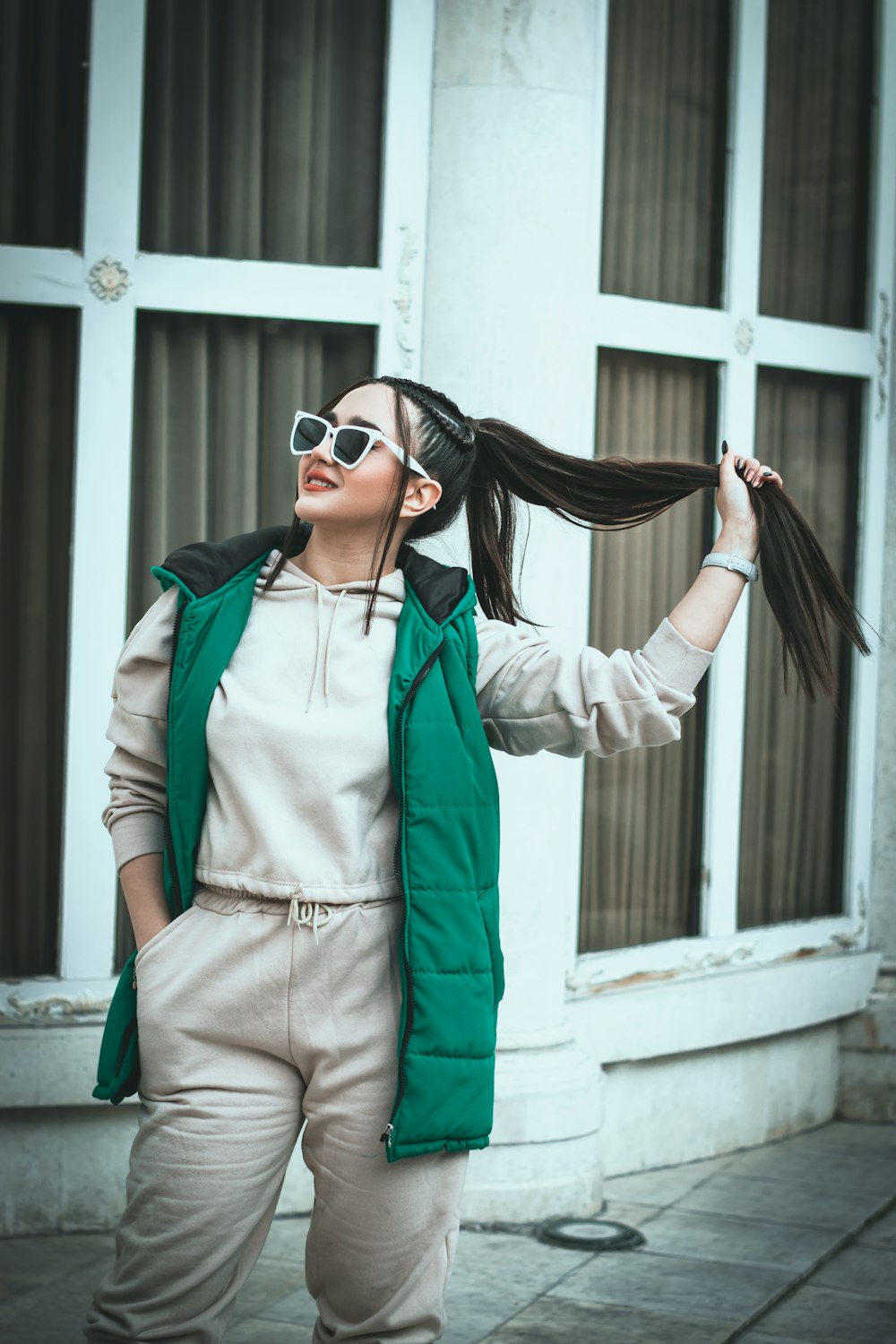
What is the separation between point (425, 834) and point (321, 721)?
0.23 meters

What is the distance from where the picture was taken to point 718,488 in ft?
8.48

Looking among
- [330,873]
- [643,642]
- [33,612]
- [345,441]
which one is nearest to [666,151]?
[643,642]

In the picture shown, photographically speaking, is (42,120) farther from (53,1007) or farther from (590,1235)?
(590,1235)

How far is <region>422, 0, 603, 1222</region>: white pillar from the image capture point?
4.20 meters

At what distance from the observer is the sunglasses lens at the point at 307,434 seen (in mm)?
2525

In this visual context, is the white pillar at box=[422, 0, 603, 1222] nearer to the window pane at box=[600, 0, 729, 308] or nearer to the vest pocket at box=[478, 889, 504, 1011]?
the window pane at box=[600, 0, 729, 308]

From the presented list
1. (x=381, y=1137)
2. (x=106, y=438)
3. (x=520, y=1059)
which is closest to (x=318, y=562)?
(x=381, y=1137)

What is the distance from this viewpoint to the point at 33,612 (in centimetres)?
415

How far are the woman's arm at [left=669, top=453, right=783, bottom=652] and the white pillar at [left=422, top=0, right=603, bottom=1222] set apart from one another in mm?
1676

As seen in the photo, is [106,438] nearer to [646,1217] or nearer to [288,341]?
[288,341]

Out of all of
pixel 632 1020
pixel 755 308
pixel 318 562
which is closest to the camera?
pixel 318 562

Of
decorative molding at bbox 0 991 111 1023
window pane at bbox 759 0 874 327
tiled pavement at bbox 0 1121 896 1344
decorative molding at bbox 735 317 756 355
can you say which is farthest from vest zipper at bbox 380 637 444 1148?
window pane at bbox 759 0 874 327

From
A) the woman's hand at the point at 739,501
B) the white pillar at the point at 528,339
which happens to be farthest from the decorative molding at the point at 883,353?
the woman's hand at the point at 739,501

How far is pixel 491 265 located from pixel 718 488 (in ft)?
5.95
